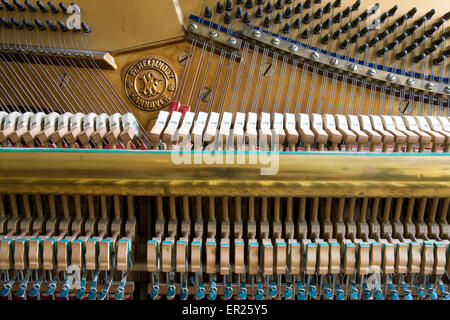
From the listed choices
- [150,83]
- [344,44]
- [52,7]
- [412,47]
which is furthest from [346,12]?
[52,7]

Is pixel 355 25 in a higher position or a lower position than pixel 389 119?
higher

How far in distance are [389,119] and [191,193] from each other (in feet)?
3.16

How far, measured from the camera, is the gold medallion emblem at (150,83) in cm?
203

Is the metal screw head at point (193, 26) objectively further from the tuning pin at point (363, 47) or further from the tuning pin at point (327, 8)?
the tuning pin at point (363, 47)

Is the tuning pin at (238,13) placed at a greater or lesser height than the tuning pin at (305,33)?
greater

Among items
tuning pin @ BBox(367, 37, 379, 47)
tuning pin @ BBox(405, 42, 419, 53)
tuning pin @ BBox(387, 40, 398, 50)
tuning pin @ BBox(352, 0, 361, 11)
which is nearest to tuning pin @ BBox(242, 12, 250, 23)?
tuning pin @ BBox(352, 0, 361, 11)

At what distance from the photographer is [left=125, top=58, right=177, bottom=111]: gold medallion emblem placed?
6.66 feet

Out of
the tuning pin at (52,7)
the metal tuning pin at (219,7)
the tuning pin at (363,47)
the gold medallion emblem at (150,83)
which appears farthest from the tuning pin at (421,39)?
the tuning pin at (52,7)

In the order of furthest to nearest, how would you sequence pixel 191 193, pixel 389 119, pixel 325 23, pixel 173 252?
pixel 325 23, pixel 389 119, pixel 173 252, pixel 191 193

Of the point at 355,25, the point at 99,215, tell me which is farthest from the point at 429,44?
the point at 99,215

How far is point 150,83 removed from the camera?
2031 mm

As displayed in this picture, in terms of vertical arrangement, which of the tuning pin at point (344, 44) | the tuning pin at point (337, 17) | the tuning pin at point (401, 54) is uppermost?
the tuning pin at point (337, 17)

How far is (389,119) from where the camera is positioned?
1.67 meters

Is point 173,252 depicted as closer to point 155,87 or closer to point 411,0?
point 155,87
